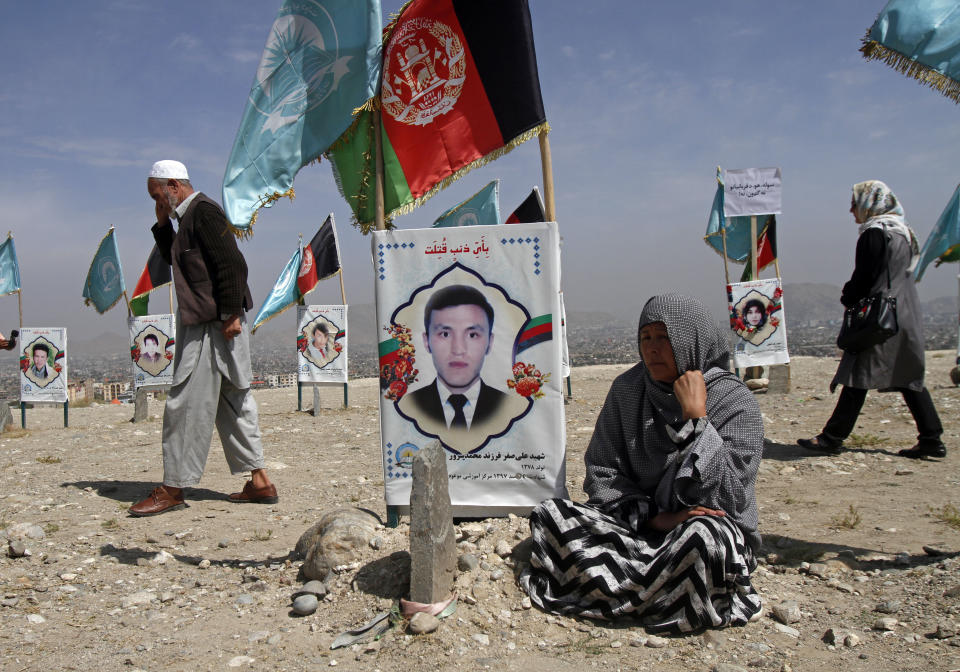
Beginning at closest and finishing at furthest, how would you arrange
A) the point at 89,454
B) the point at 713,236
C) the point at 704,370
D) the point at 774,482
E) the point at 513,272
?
the point at 704,370 < the point at 513,272 < the point at 774,482 < the point at 89,454 < the point at 713,236

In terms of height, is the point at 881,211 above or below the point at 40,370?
above

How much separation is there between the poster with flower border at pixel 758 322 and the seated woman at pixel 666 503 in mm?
6972

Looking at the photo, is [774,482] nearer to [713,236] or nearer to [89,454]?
[89,454]

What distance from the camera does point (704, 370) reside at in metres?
2.88

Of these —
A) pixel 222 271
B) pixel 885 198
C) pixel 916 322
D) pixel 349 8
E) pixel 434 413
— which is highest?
pixel 349 8

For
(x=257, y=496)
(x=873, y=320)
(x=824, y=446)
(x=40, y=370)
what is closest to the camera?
(x=257, y=496)

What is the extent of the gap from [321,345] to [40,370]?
425 cm

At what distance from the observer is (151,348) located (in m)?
10.2

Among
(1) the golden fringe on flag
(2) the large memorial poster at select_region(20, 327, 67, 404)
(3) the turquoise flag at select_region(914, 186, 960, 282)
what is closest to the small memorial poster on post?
(3) the turquoise flag at select_region(914, 186, 960, 282)

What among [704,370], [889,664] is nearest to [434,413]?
[704,370]

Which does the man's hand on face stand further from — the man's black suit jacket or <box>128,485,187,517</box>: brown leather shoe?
the man's black suit jacket

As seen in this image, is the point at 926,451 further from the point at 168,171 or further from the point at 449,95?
the point at 168,171

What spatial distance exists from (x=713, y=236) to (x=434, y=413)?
917 cm

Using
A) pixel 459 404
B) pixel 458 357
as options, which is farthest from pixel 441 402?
pixel 458 357
